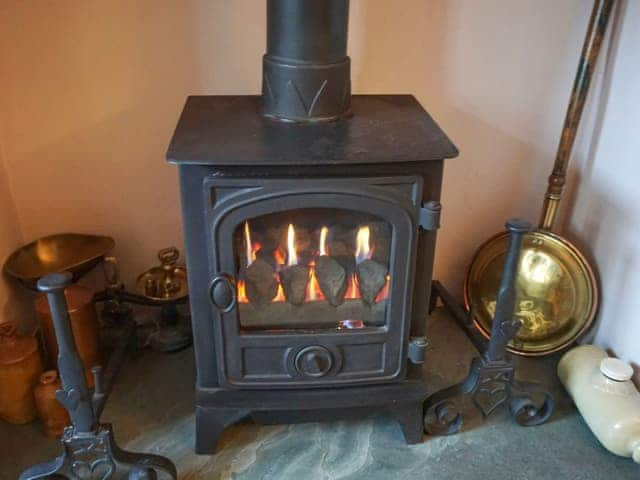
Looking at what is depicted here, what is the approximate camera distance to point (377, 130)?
4.12ft

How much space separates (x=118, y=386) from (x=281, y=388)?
0.50m

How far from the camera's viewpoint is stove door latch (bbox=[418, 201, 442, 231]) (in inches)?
45.9

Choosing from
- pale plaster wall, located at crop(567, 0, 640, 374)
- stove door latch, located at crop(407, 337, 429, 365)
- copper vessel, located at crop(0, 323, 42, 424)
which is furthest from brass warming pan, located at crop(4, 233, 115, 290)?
A: pale plaster wall, located at crop(567, 0, 640, 374)

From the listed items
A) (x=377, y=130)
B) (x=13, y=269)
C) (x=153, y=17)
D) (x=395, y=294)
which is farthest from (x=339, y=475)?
(x=153, y=17)

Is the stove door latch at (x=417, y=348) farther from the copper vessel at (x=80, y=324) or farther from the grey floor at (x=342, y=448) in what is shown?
the copper vessel at (x=80, y=324)

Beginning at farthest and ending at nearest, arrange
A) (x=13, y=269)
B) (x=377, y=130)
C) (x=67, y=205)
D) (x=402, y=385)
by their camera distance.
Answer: (x=67, y=205) < (x=13, y=269) < (x=402, y=385) < (x=377, y=130)

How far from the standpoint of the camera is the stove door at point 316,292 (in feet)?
3.92

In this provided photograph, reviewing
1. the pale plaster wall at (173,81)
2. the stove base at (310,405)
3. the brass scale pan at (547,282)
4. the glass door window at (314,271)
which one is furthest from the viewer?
the brass scale pan at (547,282)

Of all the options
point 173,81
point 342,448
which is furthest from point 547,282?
point 173,81

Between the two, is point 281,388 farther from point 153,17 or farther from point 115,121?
point 153,17

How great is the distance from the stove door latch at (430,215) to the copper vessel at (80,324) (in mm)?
853

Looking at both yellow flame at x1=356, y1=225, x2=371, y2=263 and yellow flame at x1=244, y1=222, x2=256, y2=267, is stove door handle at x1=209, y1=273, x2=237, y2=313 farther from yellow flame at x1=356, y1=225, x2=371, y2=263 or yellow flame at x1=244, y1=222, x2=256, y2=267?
yellow flame at x1=356, y1=225, x2=371, y2=263

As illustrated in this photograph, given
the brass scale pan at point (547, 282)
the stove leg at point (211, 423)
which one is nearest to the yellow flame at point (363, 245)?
the stove leg at point (211, 423)

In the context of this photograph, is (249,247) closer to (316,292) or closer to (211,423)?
(316,292)
